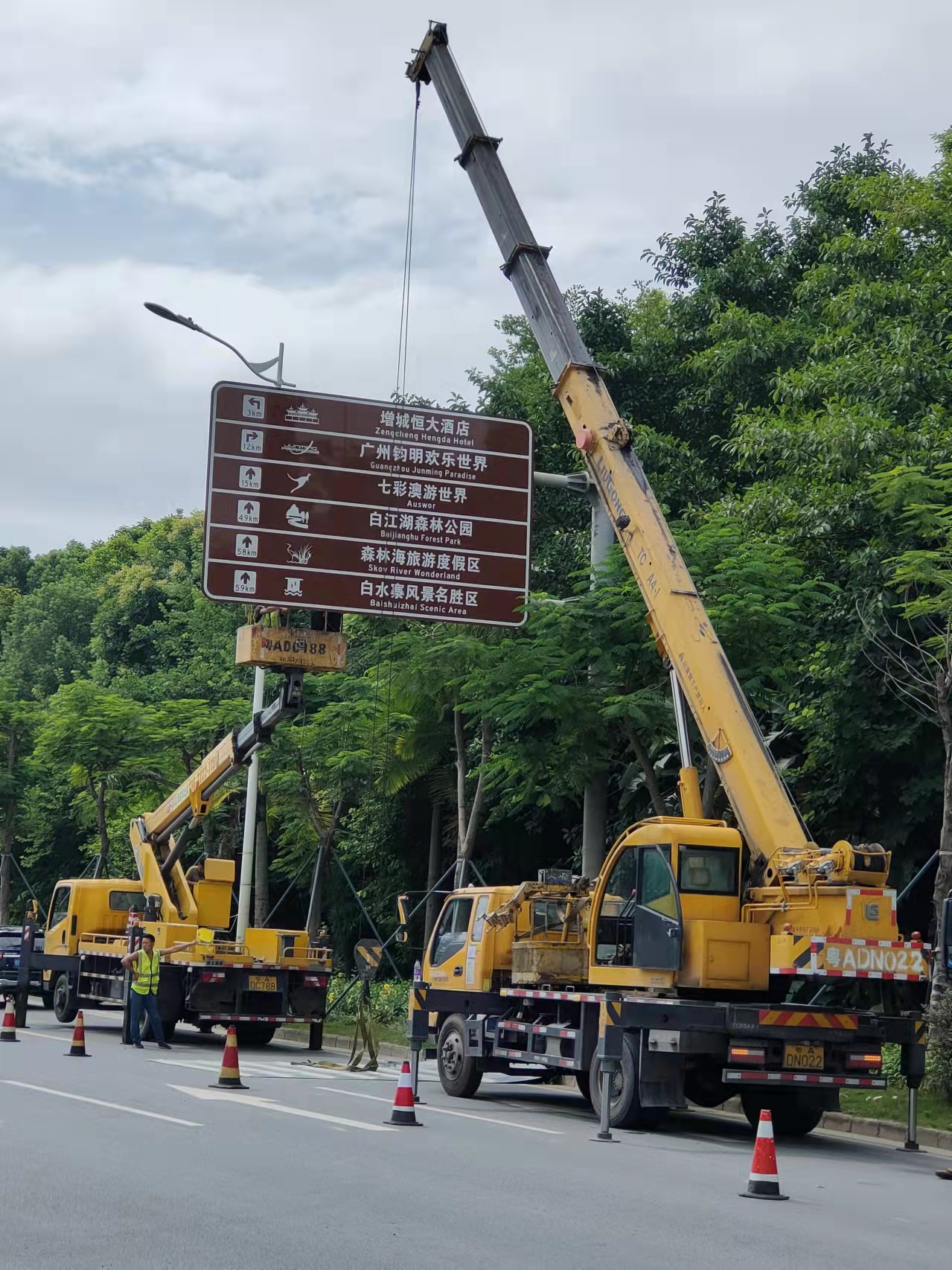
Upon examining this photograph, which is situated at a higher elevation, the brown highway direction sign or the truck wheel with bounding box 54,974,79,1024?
the brown highway direction sign

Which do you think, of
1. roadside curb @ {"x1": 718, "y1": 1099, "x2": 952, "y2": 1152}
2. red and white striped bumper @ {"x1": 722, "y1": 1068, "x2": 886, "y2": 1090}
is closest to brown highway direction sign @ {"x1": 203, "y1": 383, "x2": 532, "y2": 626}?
roadside curb @ {"x1": 718, "y1": 1099, "x2": 952, "y2": 1152}

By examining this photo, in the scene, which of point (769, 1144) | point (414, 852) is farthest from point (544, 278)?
point (414, 852)

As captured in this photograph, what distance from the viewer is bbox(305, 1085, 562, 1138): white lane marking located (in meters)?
15.0

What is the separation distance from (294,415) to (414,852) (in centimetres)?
1856

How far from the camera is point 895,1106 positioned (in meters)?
17.5

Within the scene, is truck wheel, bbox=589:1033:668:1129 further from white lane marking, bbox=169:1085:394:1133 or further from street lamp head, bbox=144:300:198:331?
street lamp head, bbox=144:300:198:331

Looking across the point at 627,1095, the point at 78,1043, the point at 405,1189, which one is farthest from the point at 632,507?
the point at 78,1043

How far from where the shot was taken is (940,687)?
18.5 meters

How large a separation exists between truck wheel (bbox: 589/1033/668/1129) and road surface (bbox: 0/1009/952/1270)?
0.77 feet

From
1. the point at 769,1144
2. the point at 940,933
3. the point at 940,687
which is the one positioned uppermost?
the point at 940,687

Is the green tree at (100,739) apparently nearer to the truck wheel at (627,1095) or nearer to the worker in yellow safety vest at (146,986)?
the worker in yellow safety vest at (146,986)

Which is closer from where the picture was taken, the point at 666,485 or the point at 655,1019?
the point at 655,1019

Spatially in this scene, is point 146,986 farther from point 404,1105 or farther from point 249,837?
point 404,1105

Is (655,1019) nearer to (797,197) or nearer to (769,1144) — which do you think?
(769,1144)
